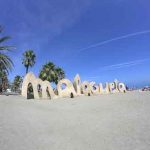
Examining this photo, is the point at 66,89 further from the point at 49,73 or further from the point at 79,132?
the point at 49,73

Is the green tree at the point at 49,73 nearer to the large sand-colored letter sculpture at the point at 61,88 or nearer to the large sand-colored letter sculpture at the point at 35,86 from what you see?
the large sand-colored letter sculpture at the point at 61,88

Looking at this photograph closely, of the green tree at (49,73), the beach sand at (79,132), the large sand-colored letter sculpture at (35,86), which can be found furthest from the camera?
the green tree at (49,73)

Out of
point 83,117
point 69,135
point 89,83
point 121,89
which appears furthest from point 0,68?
point 69,135

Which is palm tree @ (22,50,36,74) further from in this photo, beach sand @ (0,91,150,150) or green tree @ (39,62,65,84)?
Result: beach sand @ (0,91,150,150)

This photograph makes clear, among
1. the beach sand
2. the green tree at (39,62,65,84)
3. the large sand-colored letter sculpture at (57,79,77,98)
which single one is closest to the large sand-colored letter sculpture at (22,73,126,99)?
the large sand-colored letter sculpture at (57,79,77,98)

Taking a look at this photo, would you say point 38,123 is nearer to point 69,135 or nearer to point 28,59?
point 69,135

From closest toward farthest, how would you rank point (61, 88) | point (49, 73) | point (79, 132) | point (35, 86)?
point (79, 132) < point (35, 86) < point (61, 88) < point (49, 73)

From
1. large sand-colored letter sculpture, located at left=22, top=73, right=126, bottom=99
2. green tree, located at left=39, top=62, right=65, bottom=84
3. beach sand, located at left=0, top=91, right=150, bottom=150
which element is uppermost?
green tree, located at left=39, top=62, right=65, bottom=84

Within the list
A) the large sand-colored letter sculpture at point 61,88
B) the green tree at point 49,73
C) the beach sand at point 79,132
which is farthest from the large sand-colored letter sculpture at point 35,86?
the green tree at point 49,73

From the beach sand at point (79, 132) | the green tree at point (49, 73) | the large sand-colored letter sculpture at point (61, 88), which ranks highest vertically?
the green tree at point (49, 73)

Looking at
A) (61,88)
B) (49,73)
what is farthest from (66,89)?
(49,73)

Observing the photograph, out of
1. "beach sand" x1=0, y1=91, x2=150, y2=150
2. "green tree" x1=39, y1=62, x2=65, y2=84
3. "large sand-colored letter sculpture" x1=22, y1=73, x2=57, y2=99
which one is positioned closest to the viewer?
"beach sand" x1=0, y1=91, x2=150, y2=150

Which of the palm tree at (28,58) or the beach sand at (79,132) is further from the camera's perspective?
the palm tree at (28,58)

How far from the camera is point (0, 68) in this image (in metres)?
34.9
